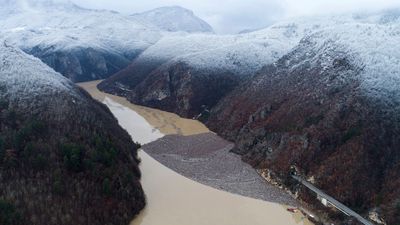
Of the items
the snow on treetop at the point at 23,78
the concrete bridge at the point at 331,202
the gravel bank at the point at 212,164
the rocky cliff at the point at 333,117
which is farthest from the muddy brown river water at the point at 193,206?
the snow on treetop at the point at 23,78

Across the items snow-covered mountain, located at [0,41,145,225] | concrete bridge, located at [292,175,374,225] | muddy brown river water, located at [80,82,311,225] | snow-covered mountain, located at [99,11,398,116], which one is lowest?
snow-covered mountain, located at [99,11,398,116]

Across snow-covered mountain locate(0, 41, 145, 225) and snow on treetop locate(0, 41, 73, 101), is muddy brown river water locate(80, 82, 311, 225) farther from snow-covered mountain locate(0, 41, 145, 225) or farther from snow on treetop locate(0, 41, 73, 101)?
Result: snow on treetop locate(0, 41, 73, 101)

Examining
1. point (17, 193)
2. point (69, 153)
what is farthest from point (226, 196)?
point (17, 193)

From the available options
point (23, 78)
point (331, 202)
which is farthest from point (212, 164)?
point (23, 78)

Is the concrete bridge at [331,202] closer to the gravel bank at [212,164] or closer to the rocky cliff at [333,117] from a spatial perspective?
the rocky cliff at [333,117]

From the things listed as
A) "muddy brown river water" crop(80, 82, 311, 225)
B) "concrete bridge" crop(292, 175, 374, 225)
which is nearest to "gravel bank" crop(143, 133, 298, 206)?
"muddy brown river water" crop(80, 82, 311, 225)

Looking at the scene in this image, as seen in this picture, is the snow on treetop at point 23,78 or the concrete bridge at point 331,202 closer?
the concrete bridge at point 331,202

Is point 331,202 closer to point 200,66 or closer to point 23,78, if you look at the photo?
point 23,78

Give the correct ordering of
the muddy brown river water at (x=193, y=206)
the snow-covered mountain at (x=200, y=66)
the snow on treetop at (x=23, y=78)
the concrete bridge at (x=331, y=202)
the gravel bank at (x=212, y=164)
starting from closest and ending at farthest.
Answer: the concrete bridge at (x=331, y=202)
the muddy brown river water at (x=193, y=206)
the gravel bank at (x=212, y=164)
the snow on treetop at (x=23, y=78)
the snow-covered mountain at (x=200, y=66)
